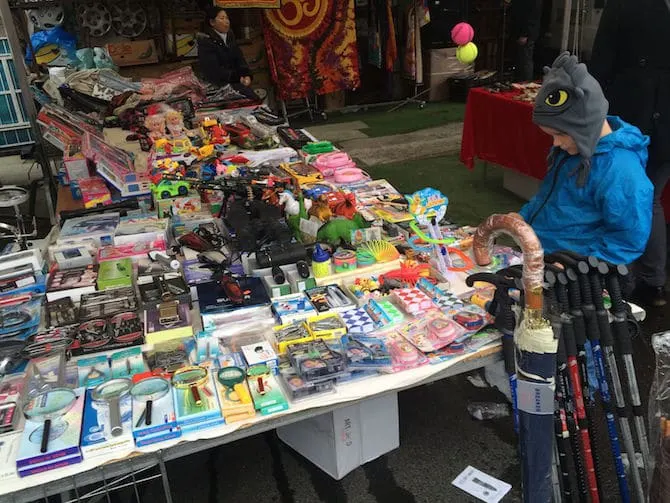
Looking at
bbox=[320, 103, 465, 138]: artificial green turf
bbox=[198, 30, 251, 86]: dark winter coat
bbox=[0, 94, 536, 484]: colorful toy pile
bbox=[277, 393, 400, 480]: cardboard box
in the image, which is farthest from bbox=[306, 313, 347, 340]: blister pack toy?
bbox=[320, 103, 465, 138]: artificial green turf

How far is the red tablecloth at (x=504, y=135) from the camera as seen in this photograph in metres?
5.19

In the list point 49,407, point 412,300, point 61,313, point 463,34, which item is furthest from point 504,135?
point 49,407

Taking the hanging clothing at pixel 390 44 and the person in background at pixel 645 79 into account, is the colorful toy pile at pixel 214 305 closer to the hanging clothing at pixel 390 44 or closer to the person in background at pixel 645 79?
the person in background at pixel 645 79

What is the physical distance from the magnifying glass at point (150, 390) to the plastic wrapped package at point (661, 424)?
1.59 meters

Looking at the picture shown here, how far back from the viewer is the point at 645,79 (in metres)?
3.70

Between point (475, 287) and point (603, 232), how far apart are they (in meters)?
0.56

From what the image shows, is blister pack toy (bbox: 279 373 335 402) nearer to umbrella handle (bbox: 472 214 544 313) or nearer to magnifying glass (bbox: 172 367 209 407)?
magnifying glass (bbox: 172 367 209 407)

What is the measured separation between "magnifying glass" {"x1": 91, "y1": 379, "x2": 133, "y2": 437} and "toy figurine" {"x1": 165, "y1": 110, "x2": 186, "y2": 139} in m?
3.06

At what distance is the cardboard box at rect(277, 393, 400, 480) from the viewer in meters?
2.55

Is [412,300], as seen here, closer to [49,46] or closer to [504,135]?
[504,135]

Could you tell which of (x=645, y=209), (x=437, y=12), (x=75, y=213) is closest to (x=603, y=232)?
(x=645, y=209)

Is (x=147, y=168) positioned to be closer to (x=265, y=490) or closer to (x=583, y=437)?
(x=265, y=490)

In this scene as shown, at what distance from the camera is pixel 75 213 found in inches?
136

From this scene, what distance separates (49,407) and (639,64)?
3658 millimetres
